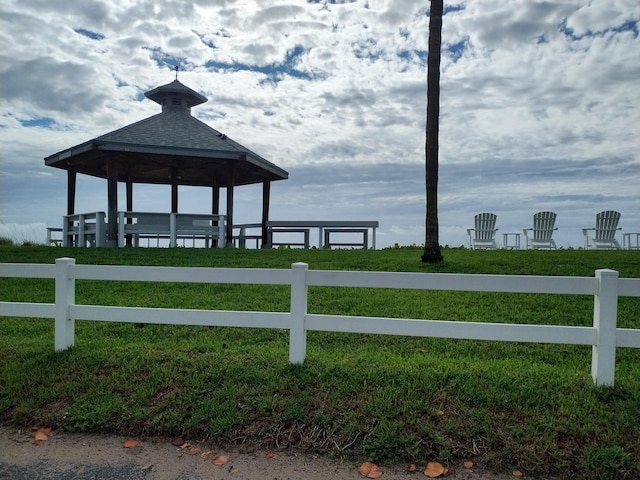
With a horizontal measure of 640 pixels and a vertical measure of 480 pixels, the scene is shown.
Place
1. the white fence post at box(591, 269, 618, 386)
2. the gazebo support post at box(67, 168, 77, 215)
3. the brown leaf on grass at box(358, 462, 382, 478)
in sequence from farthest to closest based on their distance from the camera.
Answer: the gazebo support post at box(67, 168, 77, 215), the white fence post at box(591, 269, 618, 386), the brown leaf on grass at box(358, 462, 382, 478)

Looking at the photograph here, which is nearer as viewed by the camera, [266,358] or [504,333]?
[504,333]

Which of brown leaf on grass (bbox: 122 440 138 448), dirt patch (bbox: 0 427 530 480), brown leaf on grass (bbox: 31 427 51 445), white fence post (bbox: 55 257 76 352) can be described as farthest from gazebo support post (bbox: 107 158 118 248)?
brown leaf on grass (bbox: 122 440 138 448)

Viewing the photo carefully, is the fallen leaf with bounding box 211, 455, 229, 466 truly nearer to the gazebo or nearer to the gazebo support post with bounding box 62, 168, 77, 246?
the gazebo

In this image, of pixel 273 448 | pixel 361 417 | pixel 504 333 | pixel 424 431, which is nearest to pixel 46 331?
pixel 273 448

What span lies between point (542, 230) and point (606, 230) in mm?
1859

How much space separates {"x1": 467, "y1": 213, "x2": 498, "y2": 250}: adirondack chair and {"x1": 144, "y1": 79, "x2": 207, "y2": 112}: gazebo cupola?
→ 37.3 feet

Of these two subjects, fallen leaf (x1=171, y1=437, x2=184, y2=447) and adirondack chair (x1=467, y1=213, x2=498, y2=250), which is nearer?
fallen leaf (x1=171, y1=437, x2=184, y2=447)

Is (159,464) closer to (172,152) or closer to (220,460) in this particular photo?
(220,460)

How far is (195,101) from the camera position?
19.8 metres

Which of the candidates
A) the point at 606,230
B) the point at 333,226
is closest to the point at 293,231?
the point at 333,226

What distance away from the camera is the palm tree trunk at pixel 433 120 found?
35.0 feet

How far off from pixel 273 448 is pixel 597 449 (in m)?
2.29

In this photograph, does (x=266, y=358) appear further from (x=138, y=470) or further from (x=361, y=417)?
(x=138, y=470)

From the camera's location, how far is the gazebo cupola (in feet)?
62.7
